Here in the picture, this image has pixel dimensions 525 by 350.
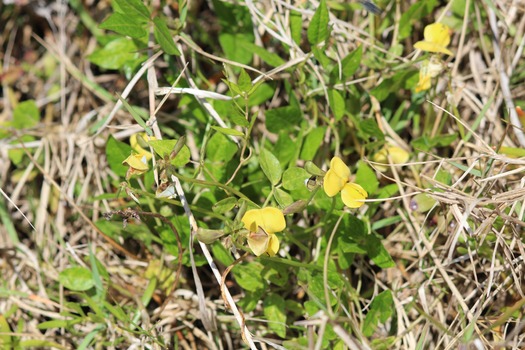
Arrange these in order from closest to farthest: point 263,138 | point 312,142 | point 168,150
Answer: point 168,150 < point 312,142 < point 263,138

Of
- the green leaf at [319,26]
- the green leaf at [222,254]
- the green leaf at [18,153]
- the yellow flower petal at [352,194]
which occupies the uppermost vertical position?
the green leaf at [319,26]

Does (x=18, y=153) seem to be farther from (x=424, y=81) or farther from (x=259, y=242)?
(x=424, y=81)

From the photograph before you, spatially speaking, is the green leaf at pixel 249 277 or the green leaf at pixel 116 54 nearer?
the green leaf at pixel 249 277

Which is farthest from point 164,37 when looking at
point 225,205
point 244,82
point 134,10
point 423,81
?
point 423,81

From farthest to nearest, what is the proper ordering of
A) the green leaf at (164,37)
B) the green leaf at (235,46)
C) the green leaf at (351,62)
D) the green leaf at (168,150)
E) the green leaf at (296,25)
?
the green leaf at (235,46) < the green leaf at (296,25) < the green leaf at (351,62) < the green leaf at (164,37) < the green leaf at (168,150)

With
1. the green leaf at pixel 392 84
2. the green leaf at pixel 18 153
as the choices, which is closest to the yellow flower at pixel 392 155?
the green leaf at pixel 392 84

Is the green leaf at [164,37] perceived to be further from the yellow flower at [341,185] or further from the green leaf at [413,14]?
the green leaf at [413,14]

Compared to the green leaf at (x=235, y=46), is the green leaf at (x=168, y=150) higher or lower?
lower
